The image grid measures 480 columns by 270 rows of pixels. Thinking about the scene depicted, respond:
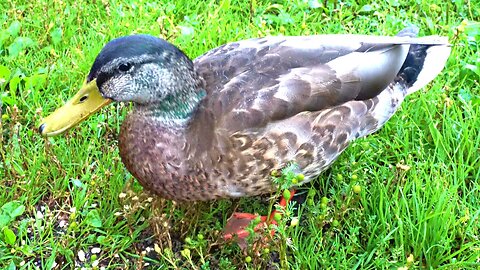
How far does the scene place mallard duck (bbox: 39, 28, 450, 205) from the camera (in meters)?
2.68

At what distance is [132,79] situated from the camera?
264cm

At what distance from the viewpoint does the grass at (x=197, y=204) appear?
2957mm

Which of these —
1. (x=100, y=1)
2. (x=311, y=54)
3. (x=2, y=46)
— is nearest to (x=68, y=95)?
(x=2, y=46)

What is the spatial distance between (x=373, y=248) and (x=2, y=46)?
7.81 ft

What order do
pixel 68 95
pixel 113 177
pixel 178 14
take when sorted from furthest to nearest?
pixel 178 14 < pixel 68 95 < pixel 113 177

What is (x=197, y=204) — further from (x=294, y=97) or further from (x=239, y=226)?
(x=294, y=97)

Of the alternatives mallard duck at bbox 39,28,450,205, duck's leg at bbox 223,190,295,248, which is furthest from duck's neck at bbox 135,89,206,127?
duck's leg at bbox 223,190,295,248

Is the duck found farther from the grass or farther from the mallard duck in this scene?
the grass

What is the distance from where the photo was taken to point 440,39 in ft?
11.0

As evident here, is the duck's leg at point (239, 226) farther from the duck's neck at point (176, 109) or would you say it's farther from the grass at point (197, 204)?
the duck's neck at point (176, 109)

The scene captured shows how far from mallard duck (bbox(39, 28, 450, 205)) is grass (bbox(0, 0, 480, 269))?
19 cm

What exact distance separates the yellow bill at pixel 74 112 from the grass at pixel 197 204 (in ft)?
1.20

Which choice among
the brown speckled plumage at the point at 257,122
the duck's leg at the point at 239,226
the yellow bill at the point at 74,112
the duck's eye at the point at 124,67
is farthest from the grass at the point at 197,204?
the duck's eye at the point at 124,67

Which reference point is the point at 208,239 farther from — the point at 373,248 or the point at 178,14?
the point at 178,14
